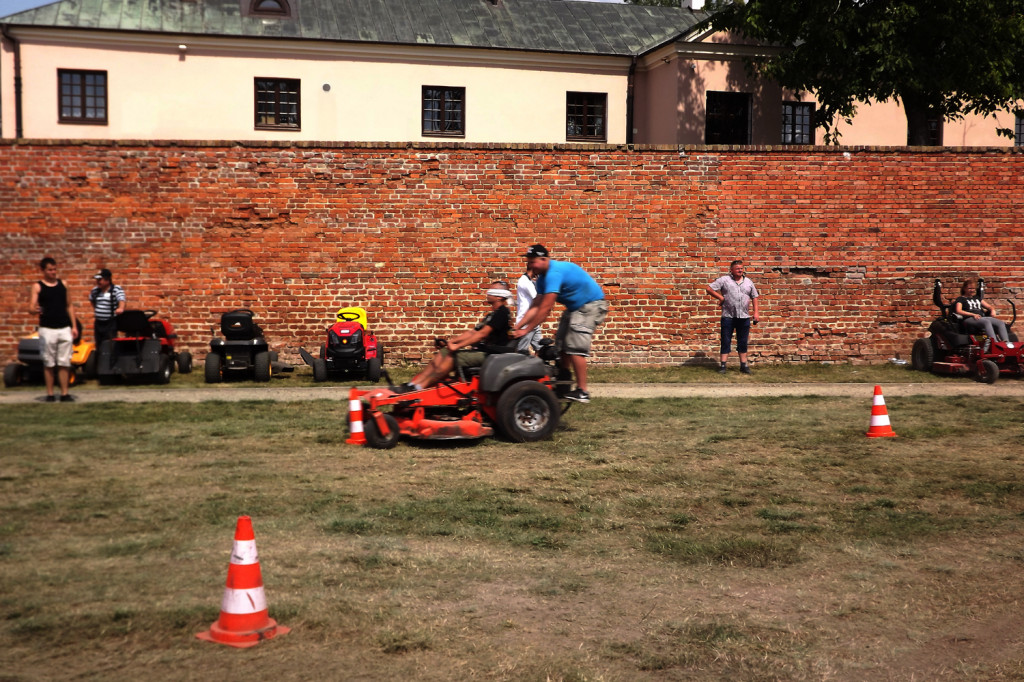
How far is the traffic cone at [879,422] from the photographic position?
10227mm

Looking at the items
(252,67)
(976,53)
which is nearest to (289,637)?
(976,53)

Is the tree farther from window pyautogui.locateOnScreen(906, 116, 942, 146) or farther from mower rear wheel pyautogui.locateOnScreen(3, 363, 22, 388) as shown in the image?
mower rear wheel pyautogui.locateOnScreen(3, 363, 22, 388)

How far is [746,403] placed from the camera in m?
12.8

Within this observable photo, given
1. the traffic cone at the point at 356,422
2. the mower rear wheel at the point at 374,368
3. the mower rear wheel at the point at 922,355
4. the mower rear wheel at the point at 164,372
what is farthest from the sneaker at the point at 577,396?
the mower rear wheel at the point at 922,355

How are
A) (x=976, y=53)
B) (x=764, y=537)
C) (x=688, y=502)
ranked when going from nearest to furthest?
(x=764, y=537) → (x=688, y=502) → (x=976, y=53)

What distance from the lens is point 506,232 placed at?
1612 cm

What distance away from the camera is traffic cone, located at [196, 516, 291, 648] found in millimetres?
4531

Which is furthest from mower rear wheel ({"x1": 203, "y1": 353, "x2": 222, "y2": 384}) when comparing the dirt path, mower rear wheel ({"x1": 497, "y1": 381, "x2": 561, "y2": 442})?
mower rear wheel ({"x1": 497, "y1": 381, "x2": 561, "y2": 442})

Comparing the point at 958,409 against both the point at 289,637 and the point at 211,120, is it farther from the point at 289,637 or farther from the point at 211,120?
the point at 211,120

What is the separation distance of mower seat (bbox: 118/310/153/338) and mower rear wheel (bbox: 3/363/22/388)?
151cm

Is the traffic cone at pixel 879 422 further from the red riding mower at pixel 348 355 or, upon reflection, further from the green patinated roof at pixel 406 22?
the green patinated roof at pixel 406 22

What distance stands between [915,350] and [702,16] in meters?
18.8

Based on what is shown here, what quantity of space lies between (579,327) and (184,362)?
7.37 metres

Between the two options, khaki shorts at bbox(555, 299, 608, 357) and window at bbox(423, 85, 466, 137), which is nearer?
khaki shorts at bbox(555, 299, 608, 357)
